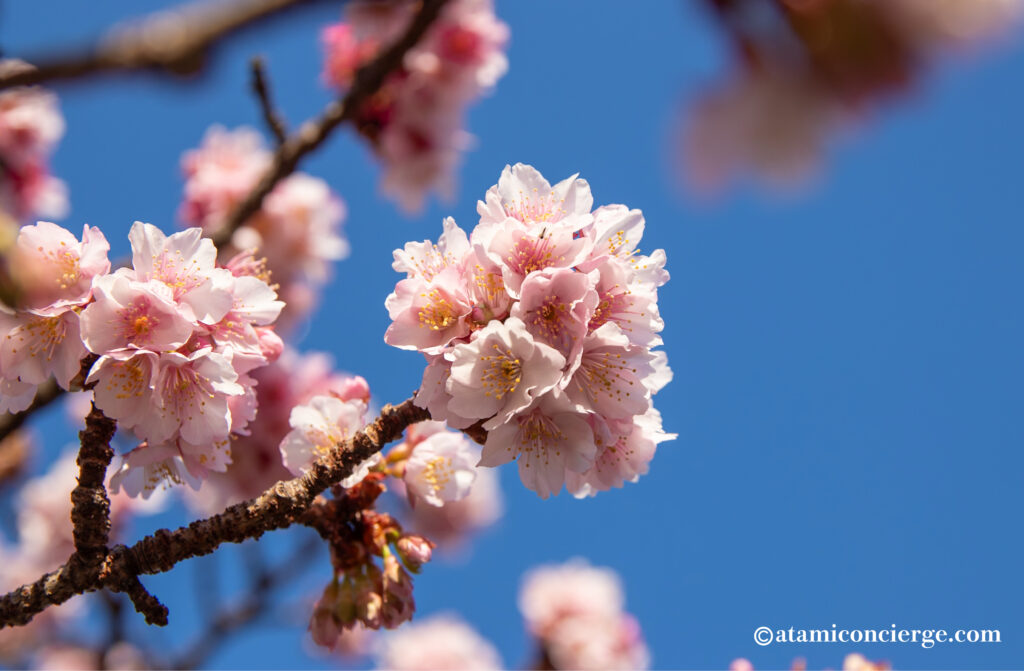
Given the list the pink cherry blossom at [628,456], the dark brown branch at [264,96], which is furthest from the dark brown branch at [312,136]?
the pink cherry blossom at [628,456]

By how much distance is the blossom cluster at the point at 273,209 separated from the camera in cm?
433

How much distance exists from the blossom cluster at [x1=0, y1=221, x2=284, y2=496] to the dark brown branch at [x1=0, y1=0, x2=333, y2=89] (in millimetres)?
1117

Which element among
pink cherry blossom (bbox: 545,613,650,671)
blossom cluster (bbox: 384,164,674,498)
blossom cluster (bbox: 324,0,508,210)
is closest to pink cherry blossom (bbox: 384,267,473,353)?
blossom cluster (bbox: 384,164,674,498)

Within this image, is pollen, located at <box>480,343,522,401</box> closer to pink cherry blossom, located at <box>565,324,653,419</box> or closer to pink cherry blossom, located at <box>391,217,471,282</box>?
pink cherry blossom, located at <box>565,324,653,419</box>

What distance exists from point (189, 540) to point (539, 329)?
112 centimetres

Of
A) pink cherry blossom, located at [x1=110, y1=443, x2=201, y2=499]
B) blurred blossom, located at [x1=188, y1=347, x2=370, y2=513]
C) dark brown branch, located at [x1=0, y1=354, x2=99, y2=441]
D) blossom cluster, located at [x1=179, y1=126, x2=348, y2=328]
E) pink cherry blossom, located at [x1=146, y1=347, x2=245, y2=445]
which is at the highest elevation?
blossom cluster, located at [x1=179, y1=126, x2=348, y2=328]

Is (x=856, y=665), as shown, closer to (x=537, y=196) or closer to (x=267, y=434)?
(x=537, y=196)

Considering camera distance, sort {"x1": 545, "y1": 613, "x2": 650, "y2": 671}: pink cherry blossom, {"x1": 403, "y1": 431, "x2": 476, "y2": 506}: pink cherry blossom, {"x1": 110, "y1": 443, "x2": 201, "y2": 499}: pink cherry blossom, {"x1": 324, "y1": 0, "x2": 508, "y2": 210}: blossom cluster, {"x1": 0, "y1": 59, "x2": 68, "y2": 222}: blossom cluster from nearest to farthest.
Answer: {"x1": 110, "y1": 443, "x2": 201, "y2": 499}: pink cherry blossom, {"x1": 403, "y1": 431, "x2": 476, "y2": 506}: pink cherry blossom, {"x1": 324, "y1": 0, "x2": 508, "y2": 210}: blossom cluster, {"x1": 0, "y1": 59, "x2": 68, "y2": 222}: blossom cluster, {"x1": 545, "y1": 613, "x2": 650, "y2": 671}: pink cherry blossom

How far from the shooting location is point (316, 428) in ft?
7.55

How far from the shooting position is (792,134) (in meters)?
0.82

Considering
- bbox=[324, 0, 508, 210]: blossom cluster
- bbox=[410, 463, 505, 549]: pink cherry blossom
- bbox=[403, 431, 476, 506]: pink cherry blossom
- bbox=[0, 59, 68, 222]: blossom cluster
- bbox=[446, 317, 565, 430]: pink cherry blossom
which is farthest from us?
bbox=[410, 463, 505, 549]: pink cherry blossom

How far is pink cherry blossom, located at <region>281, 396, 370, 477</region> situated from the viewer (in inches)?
90.4

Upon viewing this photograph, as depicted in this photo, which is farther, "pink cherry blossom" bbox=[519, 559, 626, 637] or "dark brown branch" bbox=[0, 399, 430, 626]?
"pink cherry blossom" bbox=[519, 559, 626, 637]

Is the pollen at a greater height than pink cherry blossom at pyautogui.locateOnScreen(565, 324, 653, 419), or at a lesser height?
lesser
